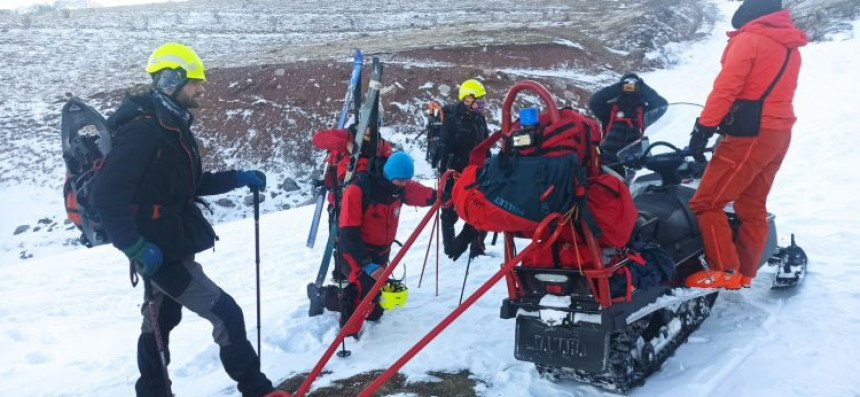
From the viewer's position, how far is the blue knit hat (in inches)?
187

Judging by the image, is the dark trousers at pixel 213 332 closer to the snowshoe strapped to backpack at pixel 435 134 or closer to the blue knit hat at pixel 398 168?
the blue knit hat at pixel 398 168

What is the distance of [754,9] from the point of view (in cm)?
389

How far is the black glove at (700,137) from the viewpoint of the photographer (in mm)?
3906

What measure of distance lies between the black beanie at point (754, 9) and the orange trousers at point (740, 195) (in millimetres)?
794

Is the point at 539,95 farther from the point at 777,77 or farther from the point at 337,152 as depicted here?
the point at 337,152

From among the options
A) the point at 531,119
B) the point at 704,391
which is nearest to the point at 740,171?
the point at 704,391

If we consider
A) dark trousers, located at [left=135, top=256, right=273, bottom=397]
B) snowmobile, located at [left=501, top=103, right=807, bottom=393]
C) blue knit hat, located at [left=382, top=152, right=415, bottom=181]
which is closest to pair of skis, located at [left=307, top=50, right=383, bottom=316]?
blue knit hat, located at [left=382, top=152, right=415, bottom=181]

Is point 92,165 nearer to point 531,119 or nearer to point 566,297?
point 531,119

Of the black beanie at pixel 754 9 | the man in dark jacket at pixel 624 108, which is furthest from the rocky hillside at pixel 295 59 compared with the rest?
the black beanie at pixel 754 9

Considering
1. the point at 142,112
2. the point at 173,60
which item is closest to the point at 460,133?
the point at 173,60

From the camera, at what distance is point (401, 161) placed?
15.6 ft

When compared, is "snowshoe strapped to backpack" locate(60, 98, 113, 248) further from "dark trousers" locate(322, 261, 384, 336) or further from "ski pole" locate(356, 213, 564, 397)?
"dark trousers" locate(322, 261, 384, 336)

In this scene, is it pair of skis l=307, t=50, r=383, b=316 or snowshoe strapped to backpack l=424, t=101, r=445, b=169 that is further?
snowshoe strapped to backpack l=424, t=101, r=445, b=169

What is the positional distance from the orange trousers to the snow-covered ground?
542 mm
